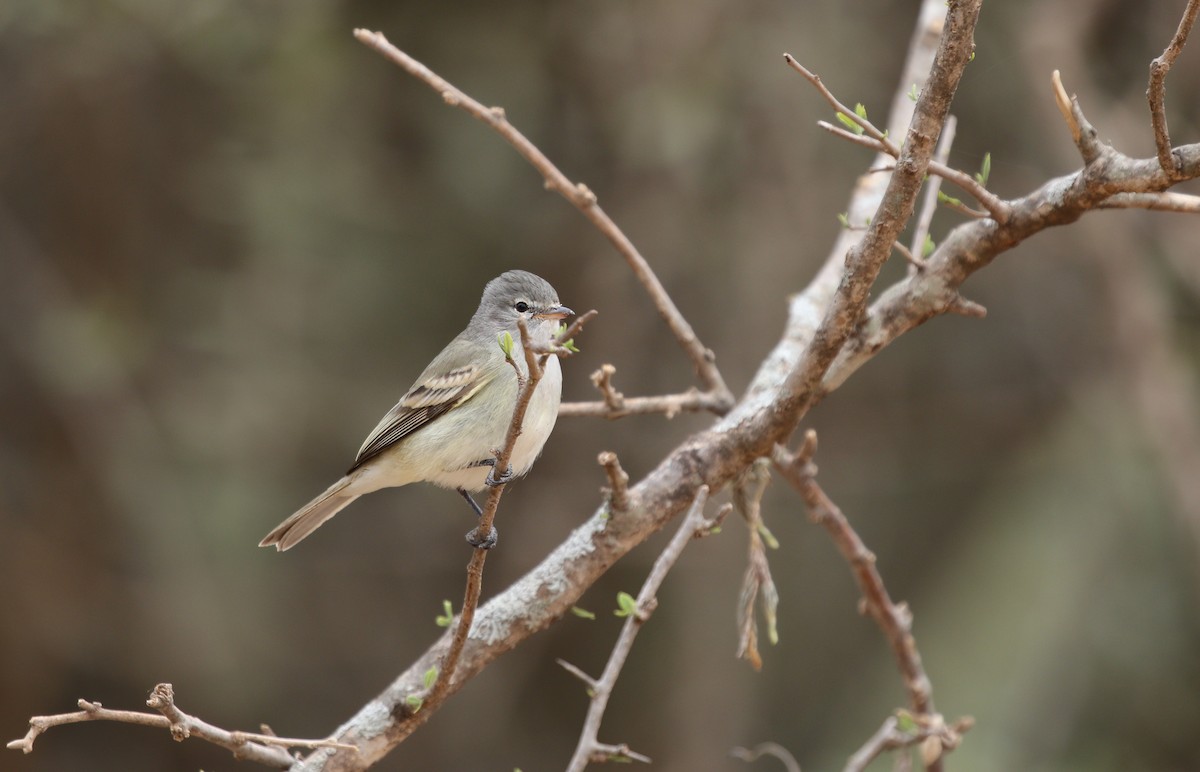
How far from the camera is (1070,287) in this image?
7.81 m

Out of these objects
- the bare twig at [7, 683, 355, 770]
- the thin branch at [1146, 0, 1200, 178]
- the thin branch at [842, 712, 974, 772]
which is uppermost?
the thin branch at [1146, 0, 1200, 178]

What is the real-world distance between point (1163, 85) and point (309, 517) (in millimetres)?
2988

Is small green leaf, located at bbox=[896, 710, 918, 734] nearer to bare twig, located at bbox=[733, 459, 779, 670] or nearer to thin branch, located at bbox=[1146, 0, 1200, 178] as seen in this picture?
bare twig, located at bbox=[733, 459, 779, 670]

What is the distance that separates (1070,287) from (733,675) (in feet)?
11.1

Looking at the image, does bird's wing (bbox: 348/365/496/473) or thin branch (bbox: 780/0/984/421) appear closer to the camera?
thin branch (bbox: 780/0/984/421)

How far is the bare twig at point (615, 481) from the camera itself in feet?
9.55

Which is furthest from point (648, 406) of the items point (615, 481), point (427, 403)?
point (615, 481)

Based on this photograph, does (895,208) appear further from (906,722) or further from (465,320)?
(465,320)

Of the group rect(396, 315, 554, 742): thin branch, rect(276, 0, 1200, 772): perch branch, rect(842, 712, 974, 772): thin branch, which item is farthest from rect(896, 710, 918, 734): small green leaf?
rect(396, 315, 554, 742): thin branch

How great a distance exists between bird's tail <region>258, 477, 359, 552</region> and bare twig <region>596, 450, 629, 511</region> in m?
1.22

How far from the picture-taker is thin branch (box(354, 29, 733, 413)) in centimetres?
318

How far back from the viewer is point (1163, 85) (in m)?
2.35

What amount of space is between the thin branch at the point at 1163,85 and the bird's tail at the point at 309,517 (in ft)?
8.96

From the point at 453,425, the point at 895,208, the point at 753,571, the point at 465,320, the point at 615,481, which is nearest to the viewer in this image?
the point at 895,208
